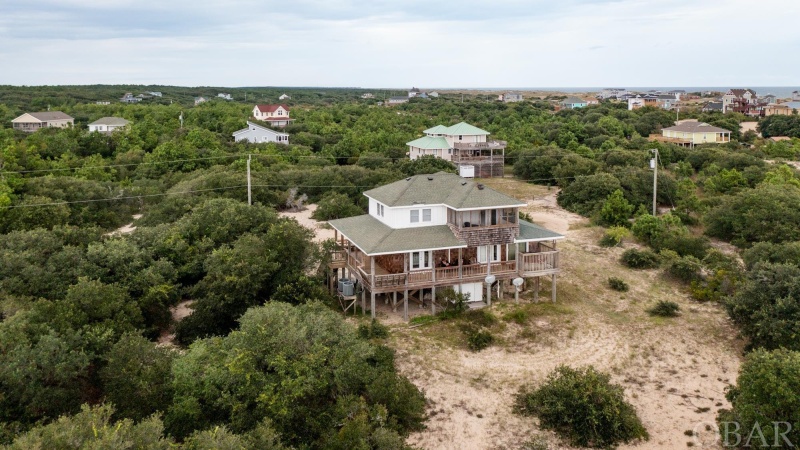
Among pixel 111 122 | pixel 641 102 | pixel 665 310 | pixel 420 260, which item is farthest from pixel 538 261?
pixel 641 102

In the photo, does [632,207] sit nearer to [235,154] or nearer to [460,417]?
[460,417]

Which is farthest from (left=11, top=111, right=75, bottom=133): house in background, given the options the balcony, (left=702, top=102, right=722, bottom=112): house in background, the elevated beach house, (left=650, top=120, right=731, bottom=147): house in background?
(left=702, top=102, right=722, bottom=112): house in background

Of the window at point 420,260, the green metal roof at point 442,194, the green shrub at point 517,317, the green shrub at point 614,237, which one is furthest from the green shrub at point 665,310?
the window at point 420,260

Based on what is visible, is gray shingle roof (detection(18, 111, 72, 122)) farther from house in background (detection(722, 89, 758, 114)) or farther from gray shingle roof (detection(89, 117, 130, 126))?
house in background (detection(722, 89, 758, 114))

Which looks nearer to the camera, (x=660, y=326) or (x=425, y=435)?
(x=425, y=435)

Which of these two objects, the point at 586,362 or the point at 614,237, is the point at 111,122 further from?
the point at 586,362

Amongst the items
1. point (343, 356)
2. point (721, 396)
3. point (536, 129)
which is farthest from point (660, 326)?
point (536, 129)
